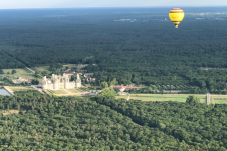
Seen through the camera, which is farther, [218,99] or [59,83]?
[59,83]

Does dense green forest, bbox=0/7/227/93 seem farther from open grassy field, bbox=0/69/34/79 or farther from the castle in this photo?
the castle

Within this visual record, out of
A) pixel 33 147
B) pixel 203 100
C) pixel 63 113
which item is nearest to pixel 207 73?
pixel 203 100

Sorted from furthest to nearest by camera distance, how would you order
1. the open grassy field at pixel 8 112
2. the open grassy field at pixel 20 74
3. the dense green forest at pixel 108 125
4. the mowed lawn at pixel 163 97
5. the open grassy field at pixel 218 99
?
the open grassy field at pixel 20 74 < the mowed lawn at pixel 163 97 < the open grassy field at pixel 218 99 < the open grassy field at pixel 8 112 < the dense green forest at pixel 108 125

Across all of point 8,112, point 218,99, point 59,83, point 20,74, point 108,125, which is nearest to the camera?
point 108,125

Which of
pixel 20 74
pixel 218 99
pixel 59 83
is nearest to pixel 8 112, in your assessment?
pixel 59 83

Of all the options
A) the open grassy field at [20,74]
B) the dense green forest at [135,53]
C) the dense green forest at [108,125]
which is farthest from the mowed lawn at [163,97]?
the open grassy field at [20,74]

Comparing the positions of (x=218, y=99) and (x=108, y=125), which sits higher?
(x=108, y=125)

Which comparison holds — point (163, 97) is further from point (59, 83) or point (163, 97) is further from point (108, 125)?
point (108, 125)

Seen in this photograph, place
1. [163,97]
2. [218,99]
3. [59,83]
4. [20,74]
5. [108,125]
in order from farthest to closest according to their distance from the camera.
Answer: [20,74] → [59,83] → [163,97] → [218,99] → [108,125]

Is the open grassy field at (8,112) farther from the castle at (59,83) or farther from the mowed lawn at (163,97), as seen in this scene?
the mowed lawn at (163,97)
